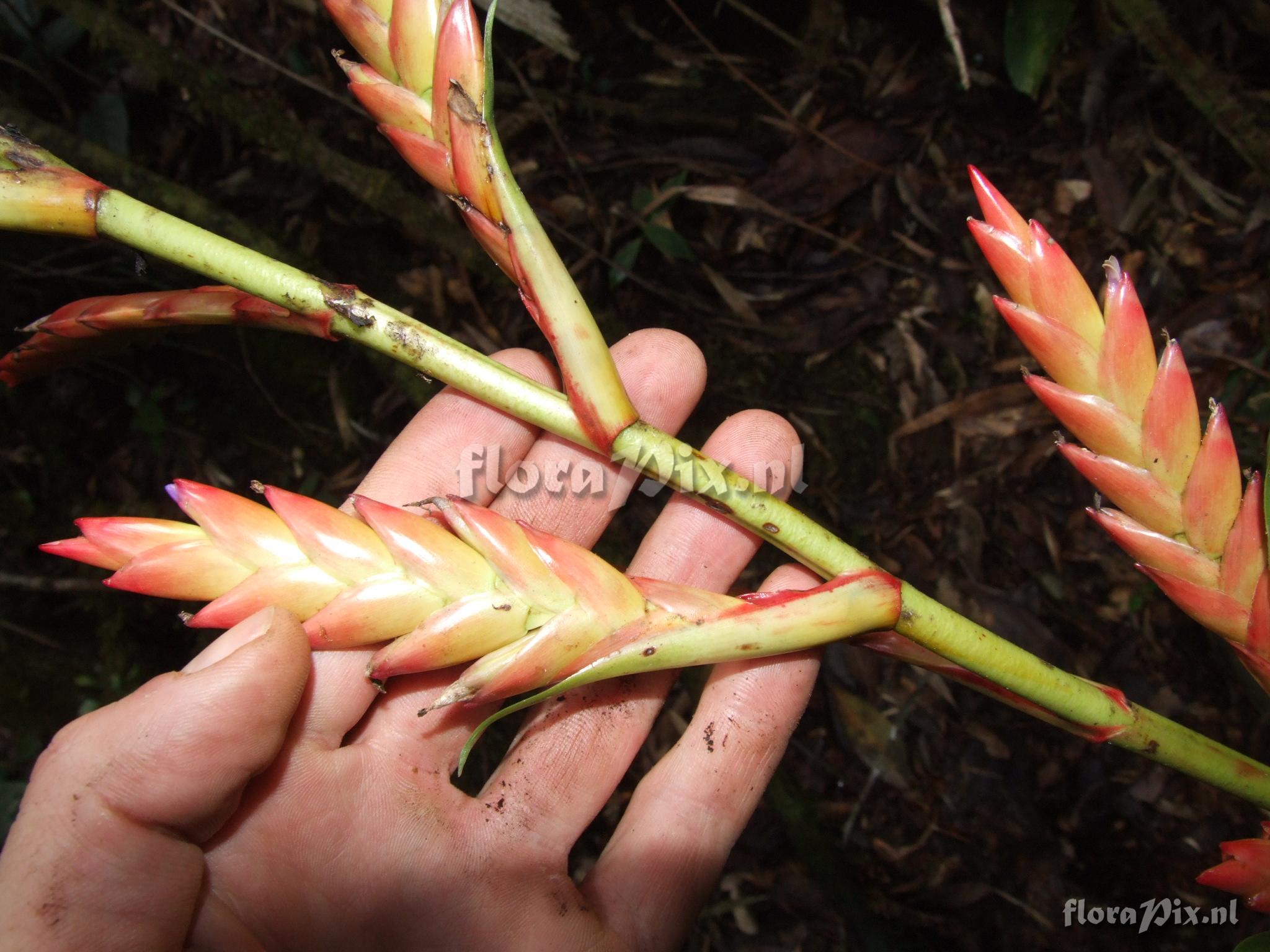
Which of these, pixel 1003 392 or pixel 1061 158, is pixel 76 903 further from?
pixel 1061 158

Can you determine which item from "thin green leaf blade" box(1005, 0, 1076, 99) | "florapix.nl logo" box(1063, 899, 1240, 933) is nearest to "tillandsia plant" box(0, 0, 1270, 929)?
"florapix.nl logo" box(1063, 899, 1240, 933)

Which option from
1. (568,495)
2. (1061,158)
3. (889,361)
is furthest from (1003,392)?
(568,495)

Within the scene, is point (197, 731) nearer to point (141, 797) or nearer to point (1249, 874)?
point (141, 797)

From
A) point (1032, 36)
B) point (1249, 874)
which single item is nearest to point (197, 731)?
point (1249, 874)

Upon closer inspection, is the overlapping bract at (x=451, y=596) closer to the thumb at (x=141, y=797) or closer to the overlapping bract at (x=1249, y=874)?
the thumb at (x=141, y=797)

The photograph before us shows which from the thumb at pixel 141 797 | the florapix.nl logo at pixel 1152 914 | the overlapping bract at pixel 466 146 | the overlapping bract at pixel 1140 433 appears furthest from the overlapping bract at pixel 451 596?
the florapix.nl logo at pixel 1152 914

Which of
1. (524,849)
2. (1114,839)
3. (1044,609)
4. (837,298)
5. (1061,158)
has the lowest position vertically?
(1114,839)

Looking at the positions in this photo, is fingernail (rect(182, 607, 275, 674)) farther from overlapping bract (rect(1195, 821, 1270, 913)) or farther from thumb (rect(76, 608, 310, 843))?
overlapping bract (rect(1195, 821, 1270, 913))
